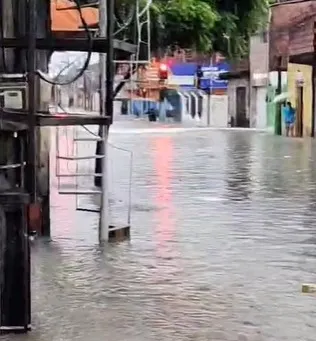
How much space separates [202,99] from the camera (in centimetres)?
6975

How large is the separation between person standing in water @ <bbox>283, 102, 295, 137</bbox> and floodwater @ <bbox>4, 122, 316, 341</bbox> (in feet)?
85.7

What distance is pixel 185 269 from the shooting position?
8484 mm

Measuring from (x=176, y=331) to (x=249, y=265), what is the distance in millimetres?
2451

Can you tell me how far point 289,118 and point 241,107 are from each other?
750 inches

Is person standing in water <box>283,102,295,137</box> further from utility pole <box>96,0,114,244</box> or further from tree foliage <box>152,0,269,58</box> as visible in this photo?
utility pole <box>96,0,114,244</box>

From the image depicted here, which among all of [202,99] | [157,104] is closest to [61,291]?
[202,99]

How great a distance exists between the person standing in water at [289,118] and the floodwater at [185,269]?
26.1m

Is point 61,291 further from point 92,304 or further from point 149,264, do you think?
point 149,264

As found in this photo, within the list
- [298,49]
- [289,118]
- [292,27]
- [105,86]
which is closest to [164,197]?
[105,86]

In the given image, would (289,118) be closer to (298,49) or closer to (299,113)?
(299,113)

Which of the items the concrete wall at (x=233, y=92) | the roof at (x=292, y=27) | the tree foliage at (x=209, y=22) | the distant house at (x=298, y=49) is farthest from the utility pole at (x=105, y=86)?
the concrete wall at (x=233, y=92)

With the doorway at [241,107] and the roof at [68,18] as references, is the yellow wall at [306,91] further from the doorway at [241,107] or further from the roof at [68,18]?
the roof at [68,18]

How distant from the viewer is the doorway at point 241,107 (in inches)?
2363

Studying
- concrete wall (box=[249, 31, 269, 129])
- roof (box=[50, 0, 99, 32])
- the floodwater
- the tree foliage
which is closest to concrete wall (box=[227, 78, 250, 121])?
concrete wall (box=[249, 31, 269, 129])
